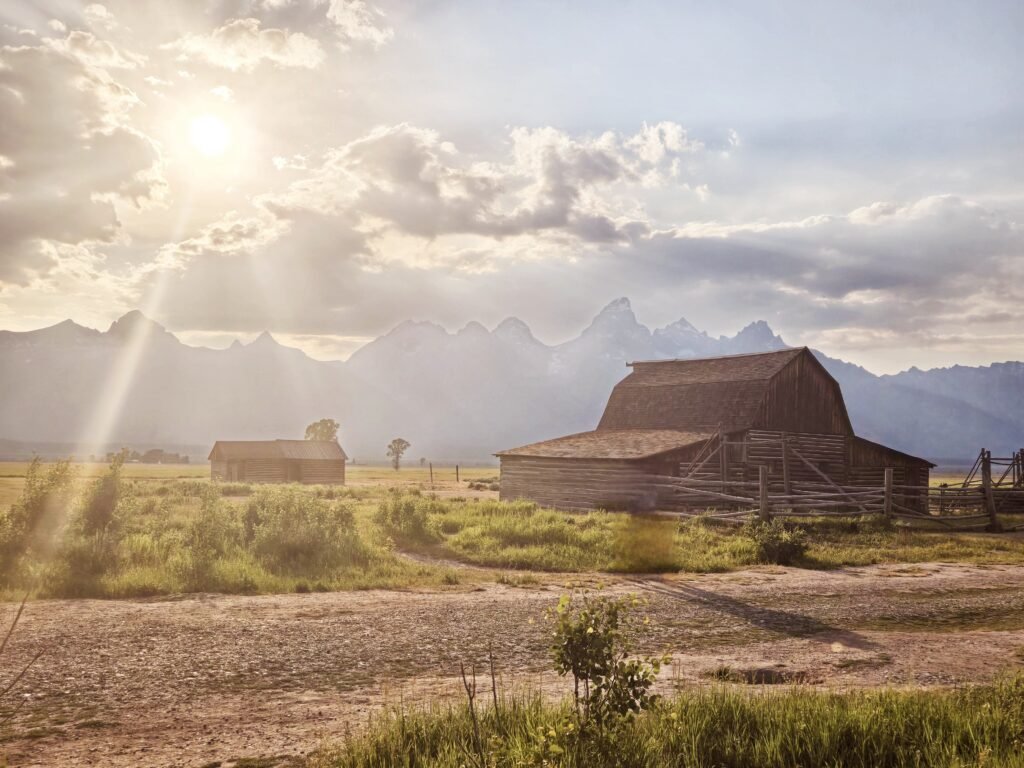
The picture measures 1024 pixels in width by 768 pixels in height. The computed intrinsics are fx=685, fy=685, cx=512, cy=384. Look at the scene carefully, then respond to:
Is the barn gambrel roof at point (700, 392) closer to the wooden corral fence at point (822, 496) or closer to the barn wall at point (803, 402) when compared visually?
the barn wall at point (803, 402)

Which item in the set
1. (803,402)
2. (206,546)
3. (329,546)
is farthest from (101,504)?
(803,402)

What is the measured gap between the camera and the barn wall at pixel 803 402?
34.6 meters

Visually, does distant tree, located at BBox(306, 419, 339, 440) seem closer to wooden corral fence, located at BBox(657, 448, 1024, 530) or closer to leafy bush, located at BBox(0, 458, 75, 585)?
wooden corral fence, located at BBox(657, 448, 1024, 530)

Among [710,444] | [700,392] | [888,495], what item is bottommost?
[888,495]

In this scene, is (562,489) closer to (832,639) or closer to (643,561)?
Answer: (643,561)

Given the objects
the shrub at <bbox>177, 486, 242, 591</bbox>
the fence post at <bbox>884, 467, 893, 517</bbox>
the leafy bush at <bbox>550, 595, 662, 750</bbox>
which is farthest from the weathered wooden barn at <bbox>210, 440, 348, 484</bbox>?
the leafy bush at <bbox>550, 595, 662, 750</bbox>

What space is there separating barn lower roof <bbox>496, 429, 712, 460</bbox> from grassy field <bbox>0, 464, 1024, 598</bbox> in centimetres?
659

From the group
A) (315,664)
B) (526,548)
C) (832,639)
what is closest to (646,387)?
(526,548)

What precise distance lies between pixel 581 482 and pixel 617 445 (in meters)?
2.62

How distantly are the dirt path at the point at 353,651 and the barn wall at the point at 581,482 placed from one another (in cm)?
1615

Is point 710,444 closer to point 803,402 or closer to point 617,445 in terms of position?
point 617,445

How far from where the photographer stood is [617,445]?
33.1 meters

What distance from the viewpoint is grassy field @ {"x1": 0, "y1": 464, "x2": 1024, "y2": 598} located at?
13930 millimetres

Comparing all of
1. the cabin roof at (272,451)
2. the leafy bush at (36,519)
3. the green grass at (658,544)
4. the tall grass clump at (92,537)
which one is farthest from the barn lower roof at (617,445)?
the cabin roof at (272,451)
